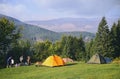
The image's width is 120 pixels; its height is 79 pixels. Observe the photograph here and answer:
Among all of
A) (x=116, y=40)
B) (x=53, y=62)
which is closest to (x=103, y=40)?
(x=116, y=40)

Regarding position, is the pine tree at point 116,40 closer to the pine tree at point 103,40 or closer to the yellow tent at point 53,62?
the pine tree at point 103,40

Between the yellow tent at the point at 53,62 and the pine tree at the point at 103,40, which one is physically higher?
the pine tree at the point at 103,40

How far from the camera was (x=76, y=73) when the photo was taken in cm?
2816

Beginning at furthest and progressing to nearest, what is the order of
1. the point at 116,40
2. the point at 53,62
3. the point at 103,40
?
the point at 103,40, the point at 116,40, the point at 53,62

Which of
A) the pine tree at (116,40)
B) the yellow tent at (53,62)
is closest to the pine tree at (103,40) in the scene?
the pine tree at (116,40)

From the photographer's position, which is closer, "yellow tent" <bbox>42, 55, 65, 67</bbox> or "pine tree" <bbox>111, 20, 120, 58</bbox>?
"yellow tent" <bbox>42, 55, 65, 67</bbox>

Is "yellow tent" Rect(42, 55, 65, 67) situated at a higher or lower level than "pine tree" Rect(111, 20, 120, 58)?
lower

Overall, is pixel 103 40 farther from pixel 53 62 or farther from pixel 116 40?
pixel 53 62

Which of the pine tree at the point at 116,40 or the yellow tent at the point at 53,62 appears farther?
the pine tree at the point at 116,40

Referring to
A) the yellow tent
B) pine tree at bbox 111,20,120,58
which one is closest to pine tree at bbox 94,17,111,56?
pine tree at bbox 111,20,120,58

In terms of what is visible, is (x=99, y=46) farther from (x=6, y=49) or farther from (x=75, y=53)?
(x=75, y=53)

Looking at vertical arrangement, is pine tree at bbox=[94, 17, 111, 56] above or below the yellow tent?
above

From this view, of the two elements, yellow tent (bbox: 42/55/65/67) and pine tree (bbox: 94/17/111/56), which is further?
pine tree (bbox: 94/17/111/56)

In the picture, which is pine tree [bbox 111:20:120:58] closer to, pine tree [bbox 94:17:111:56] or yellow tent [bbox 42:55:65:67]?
pine tree [bbox 94:17:111:56]
